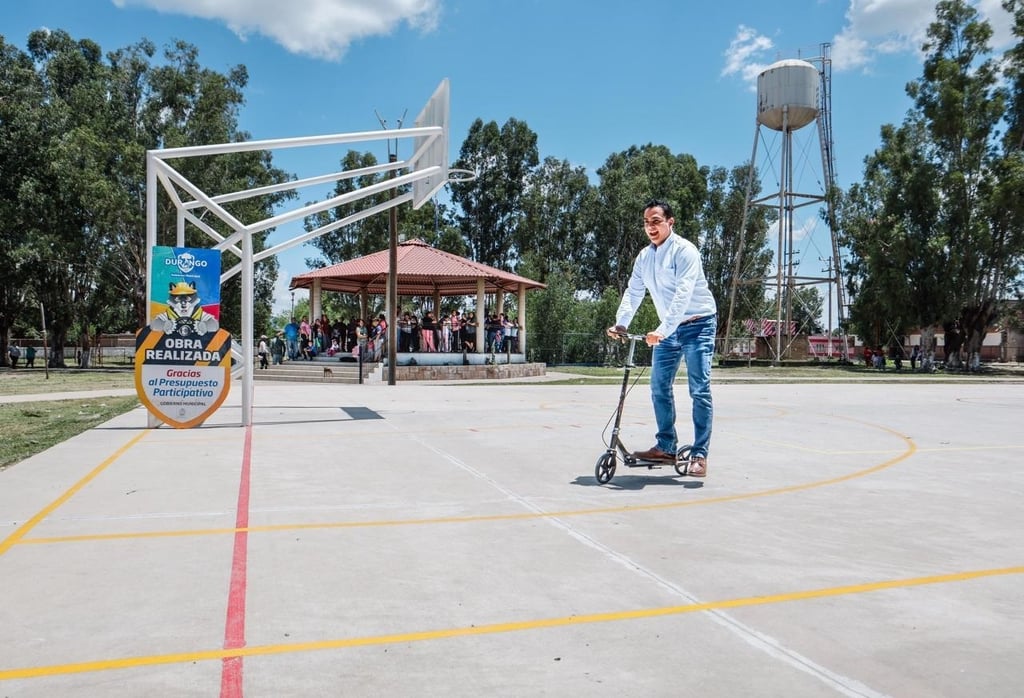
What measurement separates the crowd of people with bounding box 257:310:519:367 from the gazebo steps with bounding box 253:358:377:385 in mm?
881

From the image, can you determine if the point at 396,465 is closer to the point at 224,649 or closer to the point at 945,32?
the point at 224,649

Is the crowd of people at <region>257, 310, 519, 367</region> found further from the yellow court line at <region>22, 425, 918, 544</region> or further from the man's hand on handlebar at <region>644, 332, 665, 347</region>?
the yellow court line at <region>22, 425, 918, 544</region>

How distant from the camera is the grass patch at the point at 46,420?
329 inches

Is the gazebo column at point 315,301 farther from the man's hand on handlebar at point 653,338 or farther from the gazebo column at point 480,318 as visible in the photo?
the man's hand on handlebar at point 653,338

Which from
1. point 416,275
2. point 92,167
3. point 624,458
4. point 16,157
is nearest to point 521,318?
point 416,275

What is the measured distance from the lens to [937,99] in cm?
3884

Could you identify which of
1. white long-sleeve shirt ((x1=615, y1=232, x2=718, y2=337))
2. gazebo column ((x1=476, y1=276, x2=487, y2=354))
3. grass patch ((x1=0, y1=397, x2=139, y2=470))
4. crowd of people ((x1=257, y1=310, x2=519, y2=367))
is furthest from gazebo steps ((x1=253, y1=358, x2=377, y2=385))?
white long-sleeve shirt ((x1=615, y1=232, x2=718, y2=337))

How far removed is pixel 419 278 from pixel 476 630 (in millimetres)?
28032

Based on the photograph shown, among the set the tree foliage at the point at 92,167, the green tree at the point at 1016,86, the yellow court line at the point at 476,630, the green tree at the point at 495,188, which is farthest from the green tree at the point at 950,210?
the yellow court line at the point at 476,630

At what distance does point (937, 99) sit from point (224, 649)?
44.7 metres

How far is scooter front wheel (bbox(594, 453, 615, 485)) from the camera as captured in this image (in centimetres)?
625

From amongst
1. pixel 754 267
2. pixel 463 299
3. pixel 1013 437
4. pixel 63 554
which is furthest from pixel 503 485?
pixel 754 267

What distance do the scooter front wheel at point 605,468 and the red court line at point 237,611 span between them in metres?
2.73

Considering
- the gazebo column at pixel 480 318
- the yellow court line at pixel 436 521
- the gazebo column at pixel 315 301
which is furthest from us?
the gazebo column at pixel 315 301
